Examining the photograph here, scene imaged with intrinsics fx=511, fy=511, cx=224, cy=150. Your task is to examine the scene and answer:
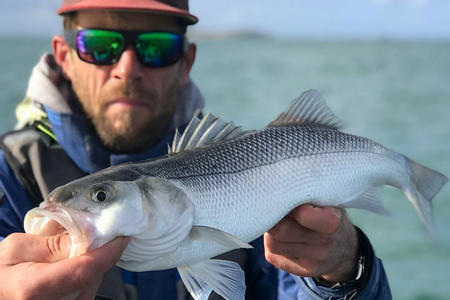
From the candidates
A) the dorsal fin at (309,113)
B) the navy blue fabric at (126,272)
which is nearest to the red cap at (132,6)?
the navy blue fabric at (126,272)

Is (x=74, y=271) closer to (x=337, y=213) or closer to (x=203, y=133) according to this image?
(x=203, y=133)

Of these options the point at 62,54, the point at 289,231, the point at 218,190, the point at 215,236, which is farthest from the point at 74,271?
the point at 62,54

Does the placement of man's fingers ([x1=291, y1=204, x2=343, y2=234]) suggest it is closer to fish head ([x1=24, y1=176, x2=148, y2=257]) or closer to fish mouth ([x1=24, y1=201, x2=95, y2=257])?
fish head ([x1=24, y1=176, x2=148, y2=257])

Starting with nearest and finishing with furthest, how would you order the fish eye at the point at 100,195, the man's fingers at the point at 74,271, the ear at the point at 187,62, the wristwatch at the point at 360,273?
the man's fingers at the point at 74,271
the fish eye at the point at 100,195
the wristwatch at the point at 360,273
the ear at the point at 187,62

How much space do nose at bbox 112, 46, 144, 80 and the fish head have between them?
1.51 meters

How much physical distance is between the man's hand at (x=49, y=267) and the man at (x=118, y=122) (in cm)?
100

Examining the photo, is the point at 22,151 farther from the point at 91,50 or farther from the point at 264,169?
the point at 264,169

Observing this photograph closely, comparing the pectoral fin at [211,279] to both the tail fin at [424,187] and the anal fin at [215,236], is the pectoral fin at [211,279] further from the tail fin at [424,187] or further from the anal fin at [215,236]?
the tail fin at [424,187]

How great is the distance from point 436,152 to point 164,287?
442 inches

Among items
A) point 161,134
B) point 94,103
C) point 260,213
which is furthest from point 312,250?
point 94,103

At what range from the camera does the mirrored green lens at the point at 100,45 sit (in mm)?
3291

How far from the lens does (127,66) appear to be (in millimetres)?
3328

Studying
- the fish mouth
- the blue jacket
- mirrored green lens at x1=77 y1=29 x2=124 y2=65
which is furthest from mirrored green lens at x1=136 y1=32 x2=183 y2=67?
the fish mouth

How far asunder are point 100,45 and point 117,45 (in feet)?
0.35
